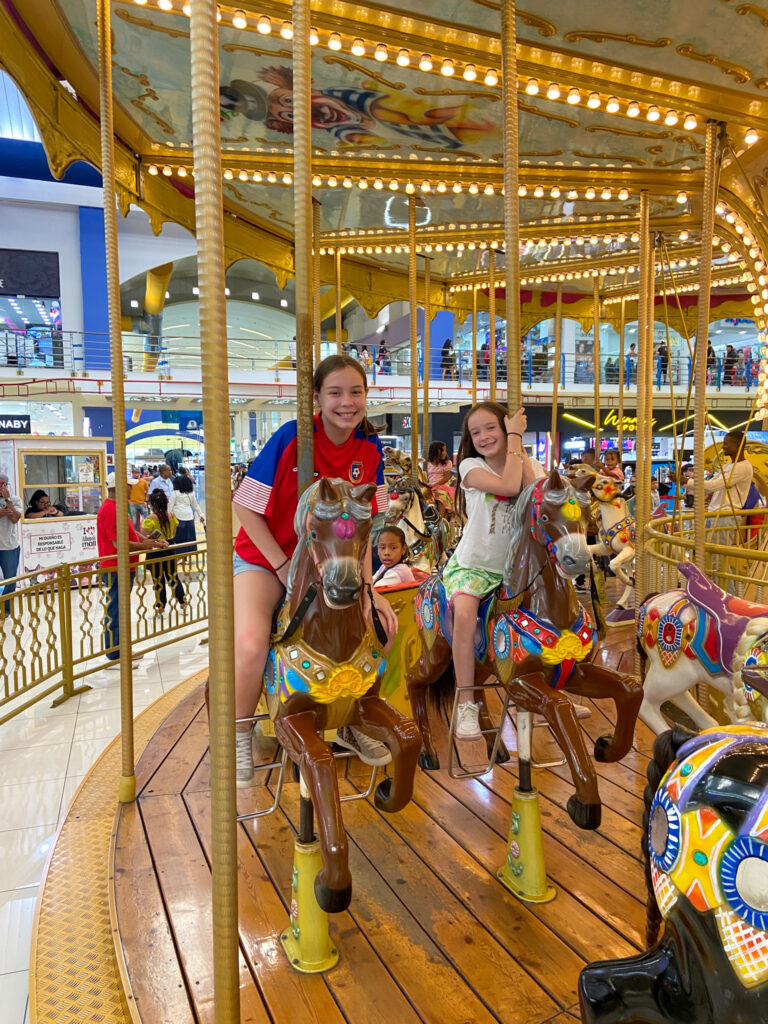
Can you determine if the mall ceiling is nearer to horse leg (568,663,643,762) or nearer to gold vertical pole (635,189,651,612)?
gold vertical pole (635,189,651,612)

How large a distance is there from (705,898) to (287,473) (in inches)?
62.2

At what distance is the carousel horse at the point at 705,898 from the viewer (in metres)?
0.94

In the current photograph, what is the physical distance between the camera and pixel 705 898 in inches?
38.5

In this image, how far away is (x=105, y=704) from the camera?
4.96 meters

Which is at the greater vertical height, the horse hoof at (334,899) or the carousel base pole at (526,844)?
the horse hoof at (334,899)

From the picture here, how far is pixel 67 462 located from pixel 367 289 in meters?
5.12

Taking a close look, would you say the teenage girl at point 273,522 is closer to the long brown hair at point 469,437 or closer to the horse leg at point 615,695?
the long brown hair at point 469,437

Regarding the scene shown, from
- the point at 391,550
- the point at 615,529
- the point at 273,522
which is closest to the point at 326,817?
the point at 273,522

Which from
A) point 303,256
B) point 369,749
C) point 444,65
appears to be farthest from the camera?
point 444,65

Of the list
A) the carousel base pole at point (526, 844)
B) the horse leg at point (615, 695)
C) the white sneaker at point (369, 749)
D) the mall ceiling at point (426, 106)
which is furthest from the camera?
the mall ceiling at point (426, 106)

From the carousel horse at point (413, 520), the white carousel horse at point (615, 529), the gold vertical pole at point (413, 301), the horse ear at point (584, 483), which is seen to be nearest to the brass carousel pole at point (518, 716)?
the horse ear at point (584, 483)

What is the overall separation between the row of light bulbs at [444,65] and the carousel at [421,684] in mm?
23

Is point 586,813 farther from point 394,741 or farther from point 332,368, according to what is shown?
point 332,368

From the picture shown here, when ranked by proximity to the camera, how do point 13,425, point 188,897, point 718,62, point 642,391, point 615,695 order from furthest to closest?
point 13,425 → point 642,391 → point 718,62 → point 188,897 → point 615,695
